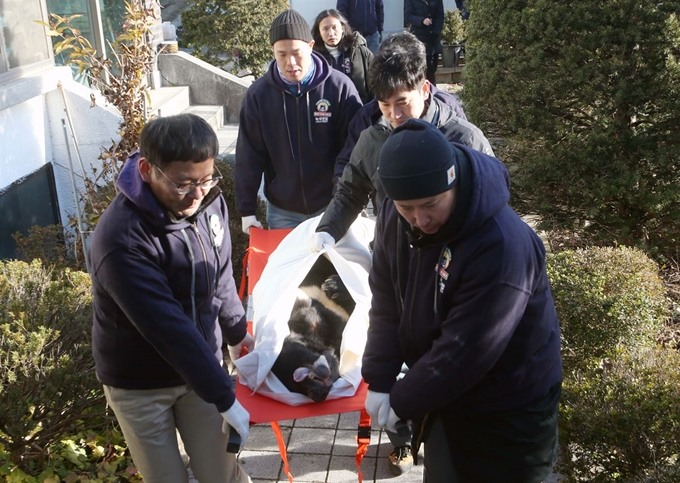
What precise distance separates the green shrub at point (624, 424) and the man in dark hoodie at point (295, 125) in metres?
1.96

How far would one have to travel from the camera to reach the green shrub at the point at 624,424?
111 inches

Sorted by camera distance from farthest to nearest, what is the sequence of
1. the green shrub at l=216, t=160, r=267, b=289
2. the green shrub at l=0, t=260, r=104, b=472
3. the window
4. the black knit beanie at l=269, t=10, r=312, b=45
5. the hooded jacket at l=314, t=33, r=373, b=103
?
the hooded jacket at l=314, t=33, r=373, b=103, the window, the green shrub at l=216, t=160, r=267, b=289, the black knit beanie at l=269, t=10, r=312, b=45, the green shrub at l=0, t=260, r=104, b=472

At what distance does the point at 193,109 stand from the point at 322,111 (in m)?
4.82

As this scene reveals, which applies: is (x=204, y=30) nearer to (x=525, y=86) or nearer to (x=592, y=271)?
(x=525, y=86)

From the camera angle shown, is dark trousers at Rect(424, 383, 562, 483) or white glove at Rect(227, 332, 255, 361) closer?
dark trousers at Rect(424, 383, 562, 483)

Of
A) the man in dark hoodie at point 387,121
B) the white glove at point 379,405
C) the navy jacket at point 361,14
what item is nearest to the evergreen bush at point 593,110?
the man in dark hoodie at point 387,121

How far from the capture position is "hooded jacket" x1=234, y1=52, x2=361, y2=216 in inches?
166

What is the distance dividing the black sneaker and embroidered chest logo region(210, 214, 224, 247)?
1.57 metres

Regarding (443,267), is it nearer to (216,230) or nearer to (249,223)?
(216,230)

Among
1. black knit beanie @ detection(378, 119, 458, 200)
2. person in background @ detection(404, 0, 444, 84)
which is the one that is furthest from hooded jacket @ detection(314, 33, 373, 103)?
person in background @ detection(404, 0, 444, 84)

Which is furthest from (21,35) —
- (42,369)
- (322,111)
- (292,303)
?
(292,303)

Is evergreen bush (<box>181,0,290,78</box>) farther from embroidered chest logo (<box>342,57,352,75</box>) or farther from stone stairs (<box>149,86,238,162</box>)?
embroidered chest logo (<box>342,57,352,75</box>)

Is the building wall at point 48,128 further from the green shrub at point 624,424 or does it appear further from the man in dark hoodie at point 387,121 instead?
the green shrub at point 624,424

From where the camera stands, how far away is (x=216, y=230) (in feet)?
8.85
